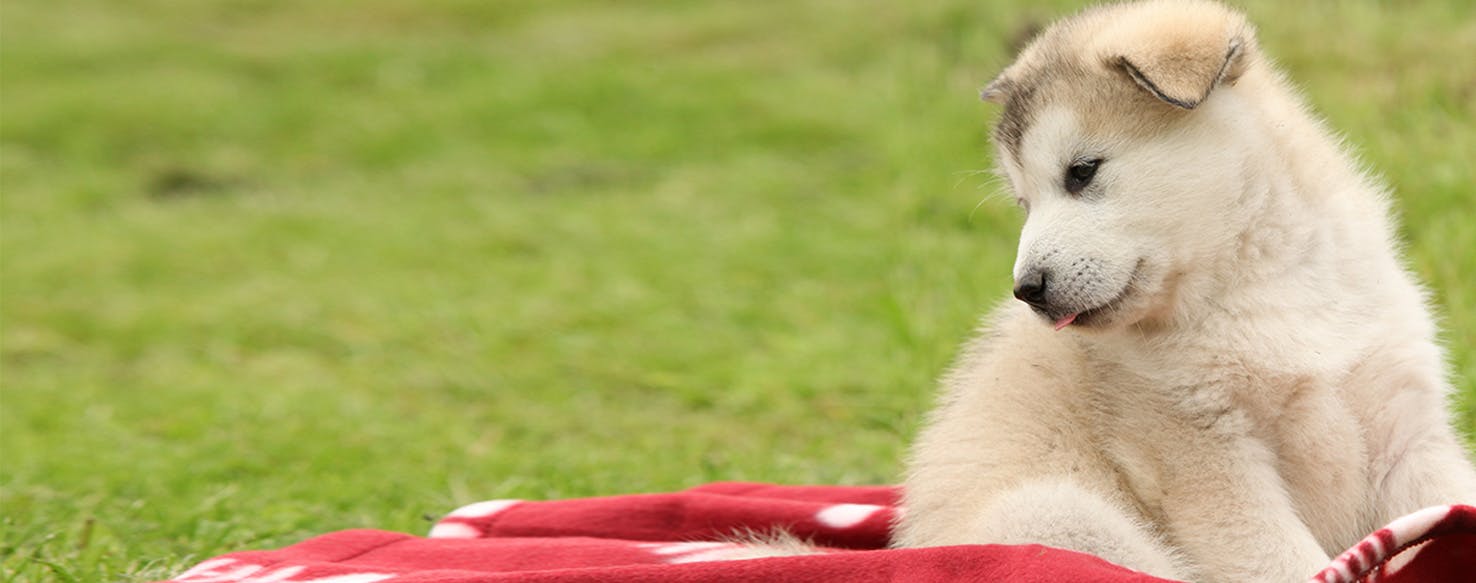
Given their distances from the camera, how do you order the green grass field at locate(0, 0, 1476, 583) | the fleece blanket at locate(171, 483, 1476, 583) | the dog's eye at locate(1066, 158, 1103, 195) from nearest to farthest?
the fleece blanket at locate(171, 483, 1476, 583)
the dog's eye at locate(1066, 158, 1103, 195)
the green grass field at locate(0, 0, 1476, 583)

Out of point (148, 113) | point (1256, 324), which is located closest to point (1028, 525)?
point (1256, 324)

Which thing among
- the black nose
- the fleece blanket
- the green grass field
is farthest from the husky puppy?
the green grass field

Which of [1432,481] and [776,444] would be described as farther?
[776,444]

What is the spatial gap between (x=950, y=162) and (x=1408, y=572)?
5181mm

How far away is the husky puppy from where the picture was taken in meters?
2.76

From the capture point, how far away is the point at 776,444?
5.27 meters

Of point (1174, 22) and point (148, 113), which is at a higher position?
point (148, 113)

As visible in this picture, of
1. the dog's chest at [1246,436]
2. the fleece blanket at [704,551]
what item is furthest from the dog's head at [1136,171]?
the fleece blanket at [704,551]

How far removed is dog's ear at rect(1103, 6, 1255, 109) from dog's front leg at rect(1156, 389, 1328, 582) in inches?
22.2

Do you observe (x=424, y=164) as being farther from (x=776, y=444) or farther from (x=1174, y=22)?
(x=1174, y=22)

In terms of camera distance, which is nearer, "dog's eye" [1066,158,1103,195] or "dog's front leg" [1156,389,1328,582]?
"dog's front leg" [1156,389,1328,582]

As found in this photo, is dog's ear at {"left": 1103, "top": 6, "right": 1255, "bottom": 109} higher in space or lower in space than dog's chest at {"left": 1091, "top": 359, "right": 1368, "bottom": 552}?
higher

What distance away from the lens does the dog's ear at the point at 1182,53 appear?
277cm

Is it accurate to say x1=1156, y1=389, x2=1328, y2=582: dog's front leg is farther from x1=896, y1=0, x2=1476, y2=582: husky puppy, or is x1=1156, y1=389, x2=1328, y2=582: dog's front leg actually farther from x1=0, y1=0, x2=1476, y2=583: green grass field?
x1=0, y1=0, x2=1476, y2=583: green grass field
